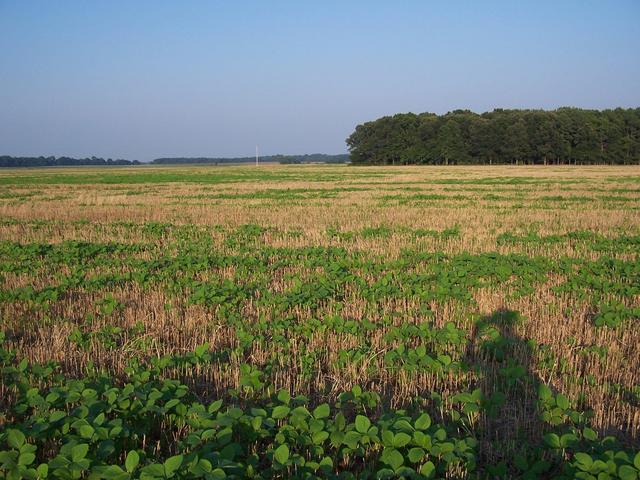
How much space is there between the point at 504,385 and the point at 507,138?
10368 centimetres

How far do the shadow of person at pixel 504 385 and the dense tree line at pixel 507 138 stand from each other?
10128cm

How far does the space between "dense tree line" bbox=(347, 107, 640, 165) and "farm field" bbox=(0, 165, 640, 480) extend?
9379 cm

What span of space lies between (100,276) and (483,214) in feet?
46.4

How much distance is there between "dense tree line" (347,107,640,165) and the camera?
3772 inches

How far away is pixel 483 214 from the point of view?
750 inches

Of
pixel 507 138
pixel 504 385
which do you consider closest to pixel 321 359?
pixel 504 385

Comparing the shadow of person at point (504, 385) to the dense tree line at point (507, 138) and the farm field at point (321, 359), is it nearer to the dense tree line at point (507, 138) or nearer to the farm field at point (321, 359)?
the farm field at point (321, 359)

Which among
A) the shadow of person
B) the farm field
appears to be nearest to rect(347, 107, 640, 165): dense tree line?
the farm field

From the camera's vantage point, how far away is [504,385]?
4824 mm

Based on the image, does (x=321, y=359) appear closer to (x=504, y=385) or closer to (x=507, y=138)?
(x=504, y=385)

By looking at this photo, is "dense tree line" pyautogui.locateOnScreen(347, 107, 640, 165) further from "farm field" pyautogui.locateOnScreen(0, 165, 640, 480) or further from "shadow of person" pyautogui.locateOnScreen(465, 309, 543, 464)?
"shadow of person" pyautogui.locateOnScreen(465, 309, 543, 464)

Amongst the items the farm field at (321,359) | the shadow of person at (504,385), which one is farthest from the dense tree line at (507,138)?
the shadow of person at (504,385)

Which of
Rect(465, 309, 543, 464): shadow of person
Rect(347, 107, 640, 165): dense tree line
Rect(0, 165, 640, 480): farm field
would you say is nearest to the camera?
Rect(0, 165, 640, 480): farm field

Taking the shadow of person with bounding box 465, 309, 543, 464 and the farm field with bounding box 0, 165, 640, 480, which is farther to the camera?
the shadow of person with bounding box 465, 309, 543, 464
